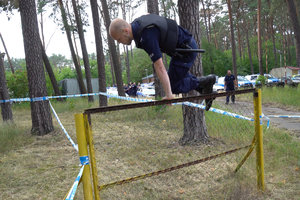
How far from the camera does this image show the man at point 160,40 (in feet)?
8.27

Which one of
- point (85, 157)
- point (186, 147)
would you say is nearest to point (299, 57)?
point (186, 147)

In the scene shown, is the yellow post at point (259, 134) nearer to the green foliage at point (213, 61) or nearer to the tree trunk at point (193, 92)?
the tree trunk at point (193, 92)

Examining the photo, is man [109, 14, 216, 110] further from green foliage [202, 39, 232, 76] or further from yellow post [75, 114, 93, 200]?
green foliage [202, 39, 232, 76]

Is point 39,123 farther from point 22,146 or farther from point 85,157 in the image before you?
point 85,157

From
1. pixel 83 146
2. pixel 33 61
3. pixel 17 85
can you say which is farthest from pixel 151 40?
pixel 17 85

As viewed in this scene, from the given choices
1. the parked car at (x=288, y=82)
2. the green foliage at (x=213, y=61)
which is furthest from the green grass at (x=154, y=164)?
the green foliage at (x=213, y=61)

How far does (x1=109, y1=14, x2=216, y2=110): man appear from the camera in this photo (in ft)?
8.27

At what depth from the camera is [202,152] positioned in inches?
200

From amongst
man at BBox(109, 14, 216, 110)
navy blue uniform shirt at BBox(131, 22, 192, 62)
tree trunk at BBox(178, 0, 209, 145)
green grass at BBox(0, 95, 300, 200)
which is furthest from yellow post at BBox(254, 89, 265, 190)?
tree trunk at BBox(178, 0, 209, 145)

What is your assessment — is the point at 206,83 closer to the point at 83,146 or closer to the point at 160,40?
the point at 160,40

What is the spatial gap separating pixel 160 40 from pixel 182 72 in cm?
55

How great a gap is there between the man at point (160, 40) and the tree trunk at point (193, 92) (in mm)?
2554

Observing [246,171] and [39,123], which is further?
[39,123]

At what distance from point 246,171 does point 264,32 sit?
43313 millimetres
